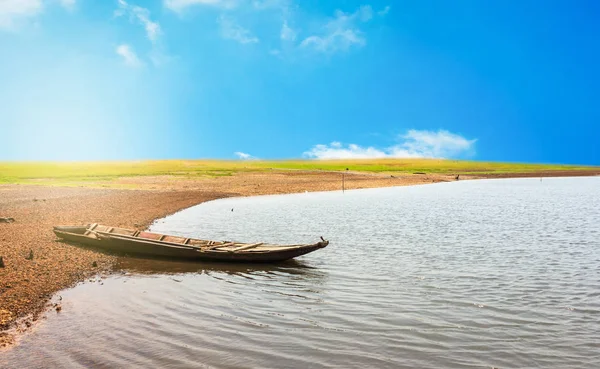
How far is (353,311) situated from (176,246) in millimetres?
10299

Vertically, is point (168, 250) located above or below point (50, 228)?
above

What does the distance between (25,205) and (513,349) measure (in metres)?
39.7

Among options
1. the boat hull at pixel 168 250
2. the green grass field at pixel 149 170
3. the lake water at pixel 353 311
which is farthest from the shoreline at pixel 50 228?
the green grass field at pixel 149 170

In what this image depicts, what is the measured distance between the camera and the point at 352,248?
2477 cm

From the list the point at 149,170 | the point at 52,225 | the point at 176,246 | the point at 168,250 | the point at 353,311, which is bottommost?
the point at 353,311

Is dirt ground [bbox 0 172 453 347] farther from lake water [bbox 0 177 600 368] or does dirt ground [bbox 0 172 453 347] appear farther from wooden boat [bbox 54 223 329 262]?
lake water [bbox 0 177 600 368]

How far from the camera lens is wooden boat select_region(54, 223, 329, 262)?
2059 centimetres

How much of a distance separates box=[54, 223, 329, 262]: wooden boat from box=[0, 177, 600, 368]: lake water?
0.55 m

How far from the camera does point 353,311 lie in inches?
565

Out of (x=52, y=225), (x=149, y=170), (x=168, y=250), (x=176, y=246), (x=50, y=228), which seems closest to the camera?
(x=176, y=246)

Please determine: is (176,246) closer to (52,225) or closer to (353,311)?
(353,311)

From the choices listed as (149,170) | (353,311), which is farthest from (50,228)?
(149,170)

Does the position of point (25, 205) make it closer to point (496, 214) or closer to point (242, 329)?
point (242, 329)

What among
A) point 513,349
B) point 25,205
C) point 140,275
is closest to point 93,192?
point 25,205
